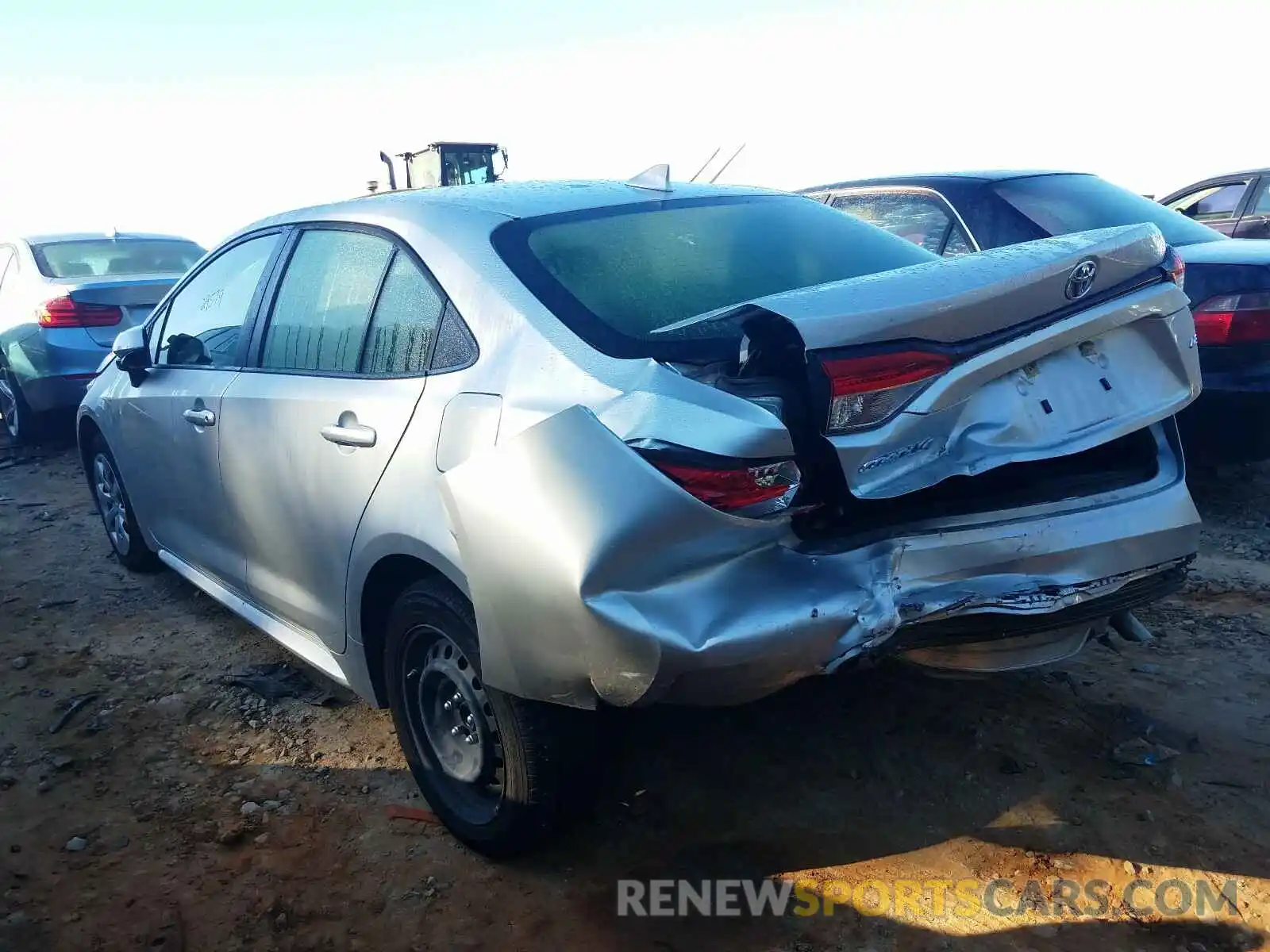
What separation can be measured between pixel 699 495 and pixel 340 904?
1394mm

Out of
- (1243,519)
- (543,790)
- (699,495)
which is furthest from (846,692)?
(1243,519)

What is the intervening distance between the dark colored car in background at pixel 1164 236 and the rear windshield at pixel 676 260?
167 centimetres

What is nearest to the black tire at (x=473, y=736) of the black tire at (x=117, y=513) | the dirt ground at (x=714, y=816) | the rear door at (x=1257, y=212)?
the dirt ground at (x=714, y=816)

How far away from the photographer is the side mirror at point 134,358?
12.6 feet

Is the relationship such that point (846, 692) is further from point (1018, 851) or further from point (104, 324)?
point (104, 324)

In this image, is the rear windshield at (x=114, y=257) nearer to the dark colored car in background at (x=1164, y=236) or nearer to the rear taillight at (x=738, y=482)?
the dark colored car in background at (x=1164, y=236)

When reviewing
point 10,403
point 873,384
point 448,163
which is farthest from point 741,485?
point 448,163

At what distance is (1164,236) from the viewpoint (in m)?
4.55

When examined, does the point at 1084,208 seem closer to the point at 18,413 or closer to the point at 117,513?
the point at 117,513

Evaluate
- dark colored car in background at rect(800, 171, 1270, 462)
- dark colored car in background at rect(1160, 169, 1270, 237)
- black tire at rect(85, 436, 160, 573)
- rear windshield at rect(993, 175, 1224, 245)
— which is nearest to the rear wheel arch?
black tire at rect(85, 436, 160, 573)

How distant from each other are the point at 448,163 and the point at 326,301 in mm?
13274

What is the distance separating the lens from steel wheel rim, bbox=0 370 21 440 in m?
7.62

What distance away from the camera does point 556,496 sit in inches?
75.7

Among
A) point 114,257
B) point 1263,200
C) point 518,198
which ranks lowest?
point 114,257
